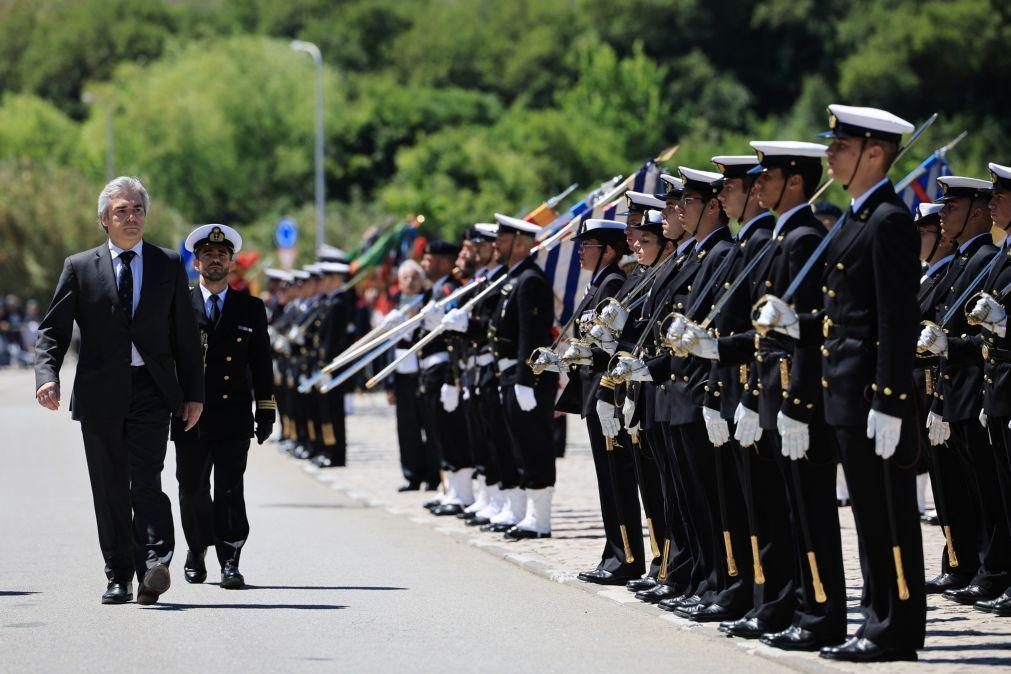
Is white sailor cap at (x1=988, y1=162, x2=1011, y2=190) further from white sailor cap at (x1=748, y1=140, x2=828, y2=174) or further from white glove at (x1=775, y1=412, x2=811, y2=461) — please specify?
white glove at (x1=775, y1=412, x2=811, y2=461)

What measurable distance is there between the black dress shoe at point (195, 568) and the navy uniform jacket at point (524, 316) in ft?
8.97

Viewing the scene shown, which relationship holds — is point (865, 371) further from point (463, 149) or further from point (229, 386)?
point (463, 149)

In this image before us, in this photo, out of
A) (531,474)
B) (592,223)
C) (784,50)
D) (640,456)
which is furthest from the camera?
(784,50)

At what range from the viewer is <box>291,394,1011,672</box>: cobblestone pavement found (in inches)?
316

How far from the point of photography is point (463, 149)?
64.8 meters

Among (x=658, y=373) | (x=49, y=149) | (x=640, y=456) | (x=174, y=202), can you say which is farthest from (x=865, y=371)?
(x=49, y=149)

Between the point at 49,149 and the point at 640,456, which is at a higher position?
the point at 49,149

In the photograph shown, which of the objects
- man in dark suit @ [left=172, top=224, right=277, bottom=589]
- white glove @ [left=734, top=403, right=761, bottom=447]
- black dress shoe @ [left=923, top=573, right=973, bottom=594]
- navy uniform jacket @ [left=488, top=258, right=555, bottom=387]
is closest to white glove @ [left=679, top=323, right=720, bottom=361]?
white glove @ [left=734, top=403, right=761, bottom=447]

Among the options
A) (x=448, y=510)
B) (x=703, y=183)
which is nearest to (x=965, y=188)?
(x=703, y=183)

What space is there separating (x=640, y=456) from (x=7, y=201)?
6133cm

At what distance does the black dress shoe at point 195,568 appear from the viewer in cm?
1096

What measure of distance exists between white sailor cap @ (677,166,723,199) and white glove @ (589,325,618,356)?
1.14 metres

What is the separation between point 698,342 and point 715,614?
61.6 inches

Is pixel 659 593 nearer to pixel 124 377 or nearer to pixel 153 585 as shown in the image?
pixel 153 585
